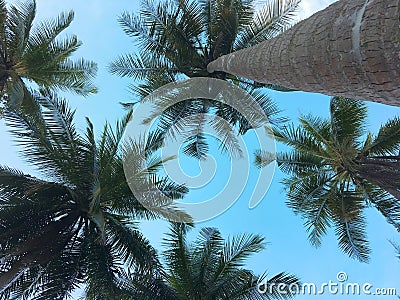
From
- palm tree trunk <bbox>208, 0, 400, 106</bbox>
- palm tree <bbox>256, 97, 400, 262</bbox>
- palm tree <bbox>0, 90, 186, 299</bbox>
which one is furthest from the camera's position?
palm tree <bbox>256, 97, 400, 262</bbox>

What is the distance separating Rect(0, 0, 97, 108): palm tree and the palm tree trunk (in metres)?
8.70

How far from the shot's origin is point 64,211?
33.4 ft

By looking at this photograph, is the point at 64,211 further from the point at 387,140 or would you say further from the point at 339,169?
the point at 387,140

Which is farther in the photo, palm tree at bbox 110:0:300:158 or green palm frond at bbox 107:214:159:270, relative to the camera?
palm tree at bbox 110:0:300:158

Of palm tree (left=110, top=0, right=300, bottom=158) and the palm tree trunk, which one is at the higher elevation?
palm tree (left=110, top=0, right=300, bottom=158)

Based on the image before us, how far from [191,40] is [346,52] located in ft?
28.9

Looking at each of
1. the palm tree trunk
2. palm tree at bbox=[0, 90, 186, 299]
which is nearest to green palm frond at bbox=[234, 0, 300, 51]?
palm tree at bbox=[0, 90, 186, 299]

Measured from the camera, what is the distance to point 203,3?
38.1ft

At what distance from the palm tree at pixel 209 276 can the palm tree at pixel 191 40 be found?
3131mm

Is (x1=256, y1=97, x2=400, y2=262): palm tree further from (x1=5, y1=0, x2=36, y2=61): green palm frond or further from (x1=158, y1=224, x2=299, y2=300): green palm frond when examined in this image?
(x1=5, y1=0, x2=36, y2=61): green palm frond

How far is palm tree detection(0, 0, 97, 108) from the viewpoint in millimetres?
11828

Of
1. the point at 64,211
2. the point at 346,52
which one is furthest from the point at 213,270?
the point at 346,52

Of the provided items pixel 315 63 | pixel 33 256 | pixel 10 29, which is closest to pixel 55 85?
pixel 10 29

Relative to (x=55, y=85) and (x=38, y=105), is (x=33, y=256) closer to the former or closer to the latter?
(x=38, y=105)
